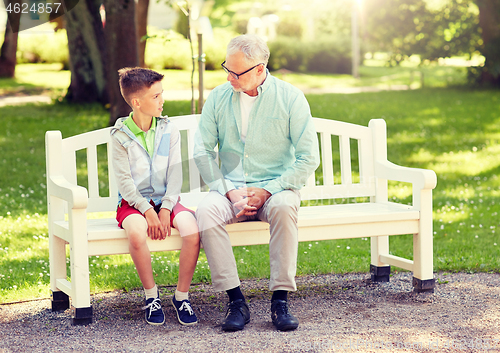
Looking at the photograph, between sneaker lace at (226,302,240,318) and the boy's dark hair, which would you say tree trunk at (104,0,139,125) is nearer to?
the boy's dark hair

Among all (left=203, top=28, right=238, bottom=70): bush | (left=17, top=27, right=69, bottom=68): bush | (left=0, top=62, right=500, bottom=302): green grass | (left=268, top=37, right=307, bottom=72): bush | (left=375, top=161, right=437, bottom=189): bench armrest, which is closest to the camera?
(left=375, top=161, right=437, bottom=189): bench armrest

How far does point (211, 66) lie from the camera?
23.4 metres

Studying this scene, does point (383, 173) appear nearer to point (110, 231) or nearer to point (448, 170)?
point (110, 231)

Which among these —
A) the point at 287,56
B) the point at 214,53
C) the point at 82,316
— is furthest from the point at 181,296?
the point at 287,56

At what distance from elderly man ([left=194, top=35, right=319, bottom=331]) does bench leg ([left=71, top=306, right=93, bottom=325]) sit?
→ 72cm

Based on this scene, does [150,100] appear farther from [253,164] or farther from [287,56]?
[287,56]

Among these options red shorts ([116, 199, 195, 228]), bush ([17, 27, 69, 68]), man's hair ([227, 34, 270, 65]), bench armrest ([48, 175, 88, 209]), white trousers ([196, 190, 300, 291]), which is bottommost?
white trousers ([196, 190, 300, 291])

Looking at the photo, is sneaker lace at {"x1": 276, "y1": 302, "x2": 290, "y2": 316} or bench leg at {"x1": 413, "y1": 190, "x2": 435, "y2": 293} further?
bench leg at {"x1": 413, "y1": 190, "x2": 435, "y2": 293}

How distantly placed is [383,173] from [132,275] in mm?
1891

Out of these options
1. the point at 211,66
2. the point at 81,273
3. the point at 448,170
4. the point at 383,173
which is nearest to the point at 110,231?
the point at 81,273

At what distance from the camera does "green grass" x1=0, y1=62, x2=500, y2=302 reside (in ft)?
15.0

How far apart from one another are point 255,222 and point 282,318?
574mm

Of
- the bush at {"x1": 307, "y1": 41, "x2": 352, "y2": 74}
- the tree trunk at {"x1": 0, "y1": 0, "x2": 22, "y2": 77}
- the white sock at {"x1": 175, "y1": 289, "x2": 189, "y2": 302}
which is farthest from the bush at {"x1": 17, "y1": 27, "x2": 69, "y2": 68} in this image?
the white sock at {"x1": 175, "y1": 289, "x2": 189, "y2": 302}

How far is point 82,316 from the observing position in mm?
3406
